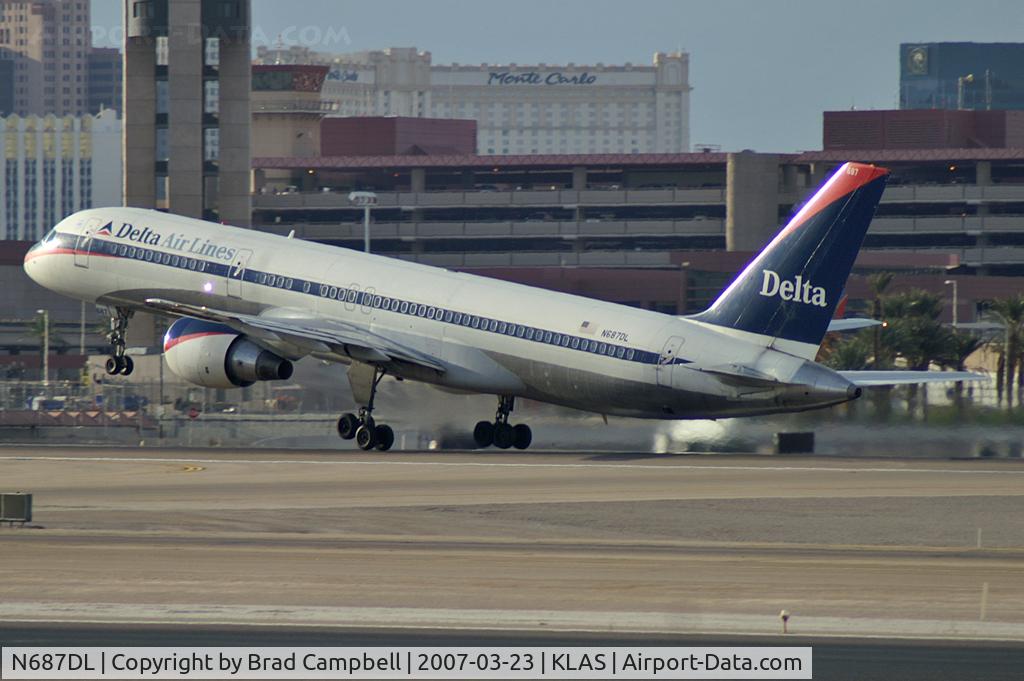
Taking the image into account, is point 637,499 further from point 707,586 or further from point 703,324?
point 707,586

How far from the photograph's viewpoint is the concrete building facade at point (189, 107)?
12503 cm

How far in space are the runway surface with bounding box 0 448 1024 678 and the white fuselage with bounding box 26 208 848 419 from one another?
107 inches

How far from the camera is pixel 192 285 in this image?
6244 cm

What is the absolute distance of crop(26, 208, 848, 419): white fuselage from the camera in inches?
2101

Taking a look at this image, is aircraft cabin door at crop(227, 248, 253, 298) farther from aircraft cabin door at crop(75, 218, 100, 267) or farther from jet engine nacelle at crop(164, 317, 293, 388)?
aircraft cabin door at crop(75, 218, 100, 267)

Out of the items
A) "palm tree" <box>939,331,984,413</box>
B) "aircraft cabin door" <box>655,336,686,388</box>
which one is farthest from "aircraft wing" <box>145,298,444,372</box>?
"palm tree" <box>939,331,984,413</box>

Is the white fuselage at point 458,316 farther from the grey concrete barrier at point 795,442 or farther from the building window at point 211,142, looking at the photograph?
the building window at point 211,142

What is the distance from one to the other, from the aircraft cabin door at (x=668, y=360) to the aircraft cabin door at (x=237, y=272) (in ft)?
53.2

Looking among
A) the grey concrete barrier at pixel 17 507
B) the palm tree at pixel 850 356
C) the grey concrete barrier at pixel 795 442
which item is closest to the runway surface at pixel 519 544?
the grey concrete barrier at pixel 17 507

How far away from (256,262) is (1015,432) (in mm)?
27116

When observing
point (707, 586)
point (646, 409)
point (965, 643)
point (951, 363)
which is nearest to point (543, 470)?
point (646, 409)

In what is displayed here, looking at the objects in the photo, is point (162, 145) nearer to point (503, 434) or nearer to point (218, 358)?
point (218, 358)

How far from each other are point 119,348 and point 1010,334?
4865 centimetres

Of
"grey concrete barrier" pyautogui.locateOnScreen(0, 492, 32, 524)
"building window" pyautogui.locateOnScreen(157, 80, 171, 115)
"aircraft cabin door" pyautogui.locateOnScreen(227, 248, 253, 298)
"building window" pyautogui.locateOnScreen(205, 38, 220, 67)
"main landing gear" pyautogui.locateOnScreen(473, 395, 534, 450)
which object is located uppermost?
"building window" pyautogui.locateOnScreen(205, 38, 220, 67)
